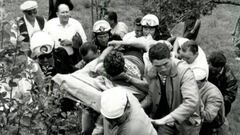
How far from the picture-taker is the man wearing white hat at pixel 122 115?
2898 millimetres

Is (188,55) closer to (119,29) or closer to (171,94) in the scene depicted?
(171,94)

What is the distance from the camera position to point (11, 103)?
2713 millimetres

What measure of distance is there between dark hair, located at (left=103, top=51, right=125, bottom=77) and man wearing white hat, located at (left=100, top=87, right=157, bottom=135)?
0.46 metres

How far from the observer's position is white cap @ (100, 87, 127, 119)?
9.46 feet

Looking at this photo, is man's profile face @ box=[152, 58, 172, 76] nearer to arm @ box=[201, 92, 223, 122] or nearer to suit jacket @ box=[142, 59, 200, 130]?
suit jacket @ box=[142, 59, 200, 130]

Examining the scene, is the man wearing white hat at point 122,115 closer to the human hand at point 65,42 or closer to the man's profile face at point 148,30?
the man's profile face at point 148,30

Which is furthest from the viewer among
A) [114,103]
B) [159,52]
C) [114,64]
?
[159,52]

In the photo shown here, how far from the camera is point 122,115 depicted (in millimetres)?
2914

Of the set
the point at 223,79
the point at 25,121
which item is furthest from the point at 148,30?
the point at 25,121

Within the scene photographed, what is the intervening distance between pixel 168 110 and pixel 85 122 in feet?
2.74

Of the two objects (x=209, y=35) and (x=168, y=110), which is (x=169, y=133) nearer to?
(x=168, y=110)

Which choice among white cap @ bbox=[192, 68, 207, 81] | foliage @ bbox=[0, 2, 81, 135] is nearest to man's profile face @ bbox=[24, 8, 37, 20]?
white cap @ bbox=[192, 68, 207, 81]

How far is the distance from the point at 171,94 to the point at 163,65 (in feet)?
1.06

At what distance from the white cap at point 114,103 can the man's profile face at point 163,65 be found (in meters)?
0.78
